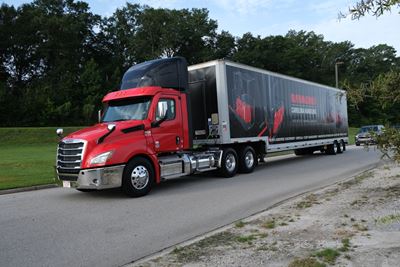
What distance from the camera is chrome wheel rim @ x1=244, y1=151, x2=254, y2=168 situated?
15.3m

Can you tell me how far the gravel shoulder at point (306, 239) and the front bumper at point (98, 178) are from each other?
3.73m

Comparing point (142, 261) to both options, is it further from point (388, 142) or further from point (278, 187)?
point (278, 187)

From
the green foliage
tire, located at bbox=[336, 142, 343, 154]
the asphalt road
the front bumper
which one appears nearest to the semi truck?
the front bumper

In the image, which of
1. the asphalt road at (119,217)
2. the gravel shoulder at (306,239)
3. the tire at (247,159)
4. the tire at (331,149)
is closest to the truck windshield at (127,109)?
the asphalt road at (119,217)

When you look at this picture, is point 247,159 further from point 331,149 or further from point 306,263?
point 306,263

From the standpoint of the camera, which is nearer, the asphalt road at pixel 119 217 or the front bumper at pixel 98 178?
the asphalt road at pixel 119 217

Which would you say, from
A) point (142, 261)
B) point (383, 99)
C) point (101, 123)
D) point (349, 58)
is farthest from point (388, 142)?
point (349, 58)

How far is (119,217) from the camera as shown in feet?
27.0

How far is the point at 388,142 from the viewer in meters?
5.15

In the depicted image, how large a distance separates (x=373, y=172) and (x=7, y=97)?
5619 cm

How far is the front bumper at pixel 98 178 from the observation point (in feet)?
32.2

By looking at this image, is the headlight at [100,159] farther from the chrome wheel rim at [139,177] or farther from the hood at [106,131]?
the chrome wheel rim at [139,177]

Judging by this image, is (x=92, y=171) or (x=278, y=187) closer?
(x=92, y=171)

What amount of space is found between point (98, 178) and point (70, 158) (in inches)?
37.8
